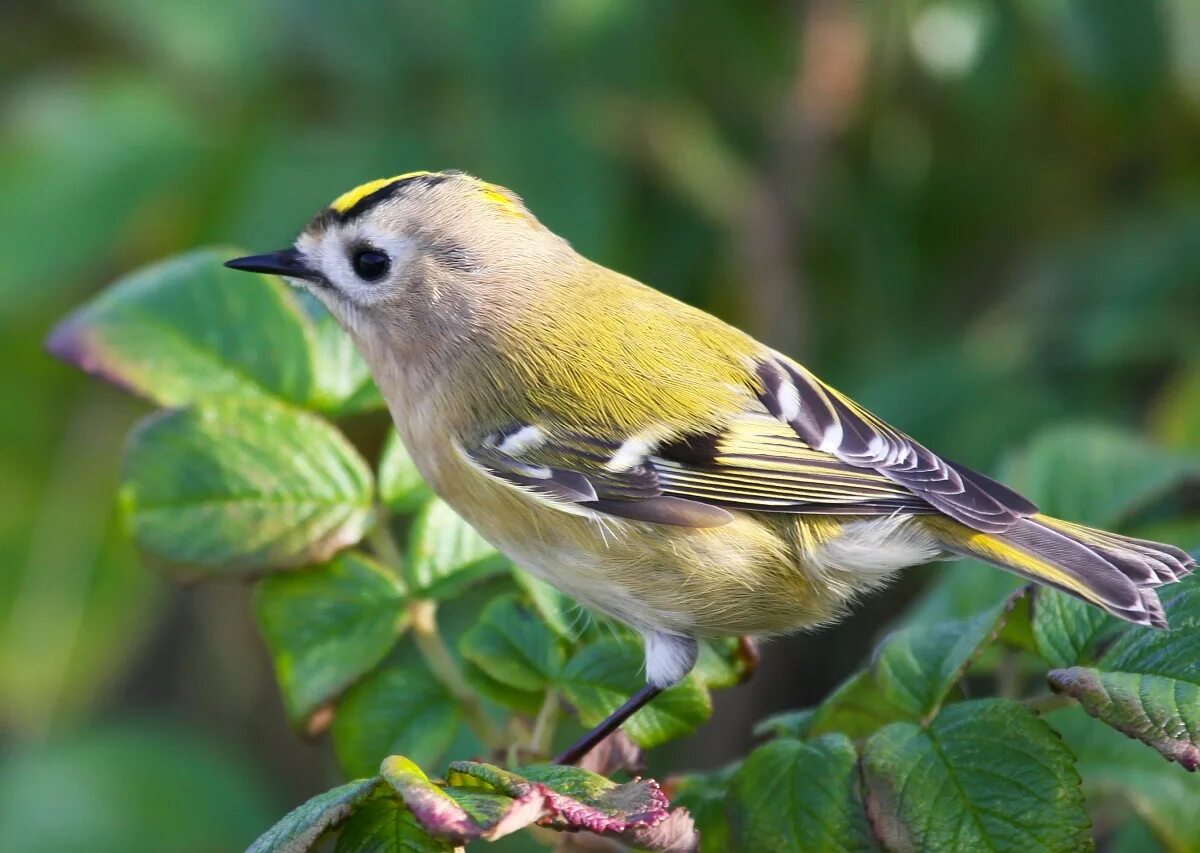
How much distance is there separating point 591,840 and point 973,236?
71.1 inches

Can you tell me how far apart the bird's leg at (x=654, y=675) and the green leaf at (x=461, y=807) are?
312 millimetres

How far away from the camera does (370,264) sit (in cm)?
165

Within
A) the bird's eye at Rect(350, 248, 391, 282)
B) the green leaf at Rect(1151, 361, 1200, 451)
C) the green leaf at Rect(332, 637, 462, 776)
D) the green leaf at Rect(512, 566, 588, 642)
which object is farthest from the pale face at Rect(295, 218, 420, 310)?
the green leaf at Rect(1151, 361, 1200, 451)

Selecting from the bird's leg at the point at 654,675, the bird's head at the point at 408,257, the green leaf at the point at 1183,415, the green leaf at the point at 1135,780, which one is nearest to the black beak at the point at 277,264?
the bird's head at the point at 408,257

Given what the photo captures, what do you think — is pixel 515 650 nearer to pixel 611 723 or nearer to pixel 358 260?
pixel 611 723

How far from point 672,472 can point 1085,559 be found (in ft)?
1.35

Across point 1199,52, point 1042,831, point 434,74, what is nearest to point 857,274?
point 1199,52

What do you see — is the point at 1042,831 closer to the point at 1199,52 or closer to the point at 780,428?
the point at 780,428

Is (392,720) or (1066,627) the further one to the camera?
(392,720)

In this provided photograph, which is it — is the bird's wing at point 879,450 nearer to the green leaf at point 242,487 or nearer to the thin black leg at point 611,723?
the thin black leg at point 611,723

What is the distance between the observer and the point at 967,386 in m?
2.26

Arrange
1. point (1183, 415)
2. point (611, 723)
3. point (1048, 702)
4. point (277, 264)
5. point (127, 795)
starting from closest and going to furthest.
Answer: point (1048, 702)
point (611, 723)
point (277, 264)
point (1183, 415)
point (127, 795)

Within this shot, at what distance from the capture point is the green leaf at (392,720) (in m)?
1.26

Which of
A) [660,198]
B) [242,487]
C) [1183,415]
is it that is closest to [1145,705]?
[242,487]
